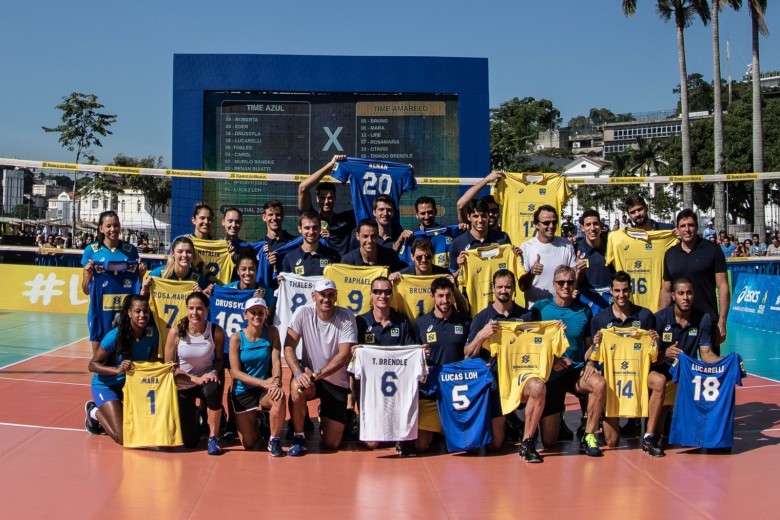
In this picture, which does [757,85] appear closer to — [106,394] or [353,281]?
[353,281]

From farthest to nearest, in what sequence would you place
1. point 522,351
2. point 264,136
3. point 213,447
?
1. point 264,136
2. point 522,351
3. point 213,447

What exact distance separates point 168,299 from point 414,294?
233 centimetres

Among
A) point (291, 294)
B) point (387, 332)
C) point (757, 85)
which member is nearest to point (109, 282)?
point (291, 294)

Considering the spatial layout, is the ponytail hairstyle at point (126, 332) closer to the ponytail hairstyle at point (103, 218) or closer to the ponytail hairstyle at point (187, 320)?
the ponytail hairstyle at point (187, 320)

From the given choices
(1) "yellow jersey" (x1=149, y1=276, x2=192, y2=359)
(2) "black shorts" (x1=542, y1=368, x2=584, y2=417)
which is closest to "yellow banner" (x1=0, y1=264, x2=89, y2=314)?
(1) "yellow jersey" (x1=149, y1=276, x2=192, y2=359)

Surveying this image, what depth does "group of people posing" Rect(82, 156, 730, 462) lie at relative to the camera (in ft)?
23.3

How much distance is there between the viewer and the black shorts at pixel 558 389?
285 inches

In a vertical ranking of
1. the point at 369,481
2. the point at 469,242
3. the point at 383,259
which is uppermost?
the point at 469,242

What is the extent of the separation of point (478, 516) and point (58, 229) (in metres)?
30.2

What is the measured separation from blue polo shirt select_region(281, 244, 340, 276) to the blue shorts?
1.96 meters

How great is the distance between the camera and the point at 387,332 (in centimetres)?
728

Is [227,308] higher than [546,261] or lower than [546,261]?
lower

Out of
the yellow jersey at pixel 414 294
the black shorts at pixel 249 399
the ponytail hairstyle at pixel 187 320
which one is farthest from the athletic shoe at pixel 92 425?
the yellow jersey at pixel 414 294

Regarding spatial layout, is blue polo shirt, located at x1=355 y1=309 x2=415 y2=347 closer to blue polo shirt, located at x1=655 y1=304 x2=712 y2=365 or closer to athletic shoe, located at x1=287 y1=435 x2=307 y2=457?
athletic shoe, located at x1=287 y1=435 x2=307 y2=457
